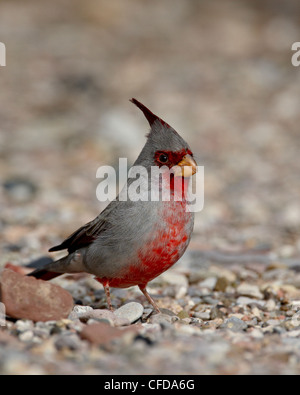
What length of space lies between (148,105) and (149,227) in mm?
6192

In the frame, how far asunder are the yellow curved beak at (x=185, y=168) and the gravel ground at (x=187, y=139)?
0.75 metres

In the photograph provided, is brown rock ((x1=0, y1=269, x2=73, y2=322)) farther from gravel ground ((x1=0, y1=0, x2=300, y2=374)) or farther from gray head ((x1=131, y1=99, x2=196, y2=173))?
gray head ((x1=131, y1=99, x2=196, y2=173))

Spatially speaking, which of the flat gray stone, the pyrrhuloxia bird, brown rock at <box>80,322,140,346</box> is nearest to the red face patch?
the pyrrhuloxia bird

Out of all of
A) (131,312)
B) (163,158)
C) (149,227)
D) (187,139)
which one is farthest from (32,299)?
(187,139)

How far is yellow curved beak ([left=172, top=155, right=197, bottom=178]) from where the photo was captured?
3643mm

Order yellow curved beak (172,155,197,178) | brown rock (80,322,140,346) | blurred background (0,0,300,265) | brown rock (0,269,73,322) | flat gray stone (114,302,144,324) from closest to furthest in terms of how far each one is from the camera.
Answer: brown rock (80,322,140,346) → brown rock (0,269,73,322) → flat gray stone (114,302,144,324) → yellow curved beak (172,155,197,178) → blurred background (0,0,300,265)

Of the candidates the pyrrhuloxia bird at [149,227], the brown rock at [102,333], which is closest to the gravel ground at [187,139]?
the brown rock at [102,333]

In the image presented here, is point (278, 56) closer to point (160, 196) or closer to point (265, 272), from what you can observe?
point (265, 272)

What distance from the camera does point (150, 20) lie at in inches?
501

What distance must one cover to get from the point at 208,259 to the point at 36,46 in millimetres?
7397

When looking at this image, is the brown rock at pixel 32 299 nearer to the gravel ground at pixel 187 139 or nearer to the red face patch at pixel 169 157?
the gravel ground at pixel 187 139

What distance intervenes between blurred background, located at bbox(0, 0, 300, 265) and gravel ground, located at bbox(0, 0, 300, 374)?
0.03m

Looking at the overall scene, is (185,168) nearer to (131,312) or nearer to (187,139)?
(131,312)

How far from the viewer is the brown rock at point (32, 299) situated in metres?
3.32
